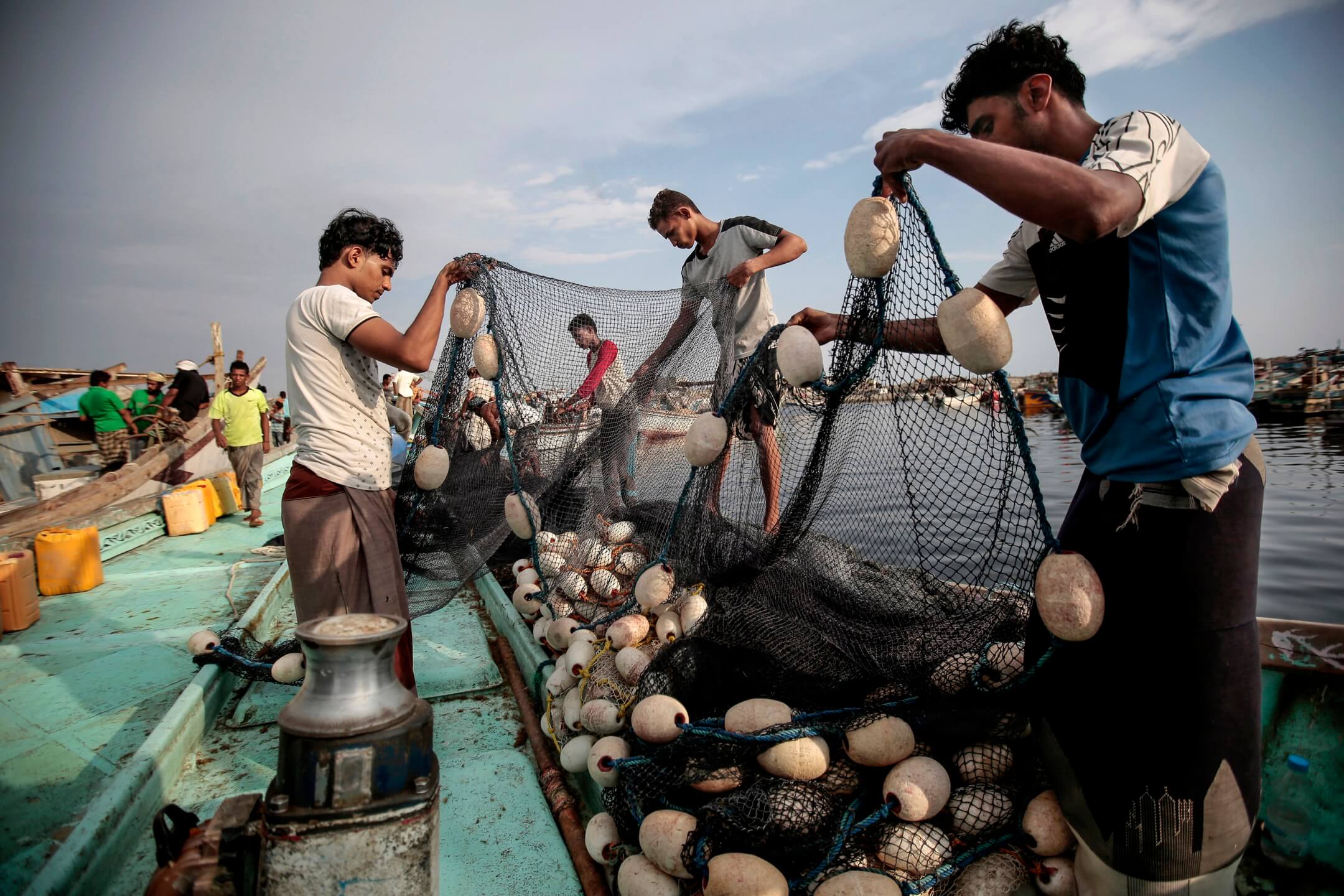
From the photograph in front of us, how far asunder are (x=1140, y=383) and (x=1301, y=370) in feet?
130

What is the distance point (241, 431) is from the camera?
27.0 ft

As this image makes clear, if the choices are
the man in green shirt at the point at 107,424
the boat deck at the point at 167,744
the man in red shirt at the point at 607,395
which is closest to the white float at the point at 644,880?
the boat deck at the point at 167,744

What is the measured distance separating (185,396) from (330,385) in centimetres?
1255

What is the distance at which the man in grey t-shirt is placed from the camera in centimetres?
336

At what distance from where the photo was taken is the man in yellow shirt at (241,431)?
8.24 m

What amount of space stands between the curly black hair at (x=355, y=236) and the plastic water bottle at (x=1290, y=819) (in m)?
3.46

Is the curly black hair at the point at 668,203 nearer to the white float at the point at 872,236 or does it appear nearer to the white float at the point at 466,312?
the white float at the point at 466,312

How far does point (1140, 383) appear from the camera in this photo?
145 centimetres

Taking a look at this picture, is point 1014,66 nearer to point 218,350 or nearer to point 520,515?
point 520,515

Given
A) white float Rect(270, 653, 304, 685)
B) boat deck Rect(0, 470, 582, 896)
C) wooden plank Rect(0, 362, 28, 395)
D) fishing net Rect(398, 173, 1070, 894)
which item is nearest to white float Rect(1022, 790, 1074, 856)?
fishing net Rect(398, 173, 1070, 894)

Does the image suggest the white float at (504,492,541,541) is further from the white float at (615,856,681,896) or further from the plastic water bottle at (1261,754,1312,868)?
the plastic water bottle at (1261,754,1312,868)

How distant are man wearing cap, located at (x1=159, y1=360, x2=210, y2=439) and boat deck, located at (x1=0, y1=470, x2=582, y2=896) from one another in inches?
307

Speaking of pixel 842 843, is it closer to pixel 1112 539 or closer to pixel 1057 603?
pixel 1057 603

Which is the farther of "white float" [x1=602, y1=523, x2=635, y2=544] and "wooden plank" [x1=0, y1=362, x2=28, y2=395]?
"wooden plank" [x1=0, y1=362, x2=28, y2=395]
